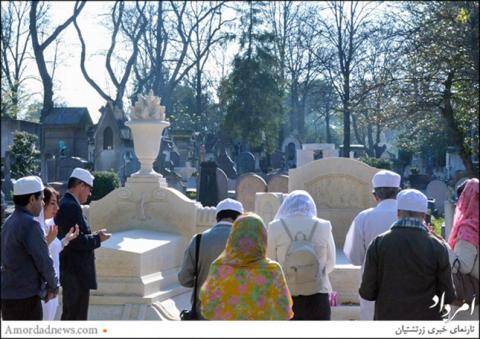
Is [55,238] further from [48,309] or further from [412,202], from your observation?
[412,202]

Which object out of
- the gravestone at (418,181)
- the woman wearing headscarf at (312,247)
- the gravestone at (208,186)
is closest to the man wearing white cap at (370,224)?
the woman wearing headscarf at (312,247)

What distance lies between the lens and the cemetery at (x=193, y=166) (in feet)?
25.6

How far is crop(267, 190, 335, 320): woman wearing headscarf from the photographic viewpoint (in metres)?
4.82

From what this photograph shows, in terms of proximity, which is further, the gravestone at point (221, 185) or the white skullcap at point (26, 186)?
the gravestone at point (221, 185)

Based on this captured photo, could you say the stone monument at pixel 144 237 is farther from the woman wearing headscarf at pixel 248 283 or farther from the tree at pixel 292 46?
the tree at pixel 292 46

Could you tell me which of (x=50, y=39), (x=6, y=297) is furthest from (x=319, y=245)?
(x=50, y=39)

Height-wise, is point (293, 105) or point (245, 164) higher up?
point (293, 105)

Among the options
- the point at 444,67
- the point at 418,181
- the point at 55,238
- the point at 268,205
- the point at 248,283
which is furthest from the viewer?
the point at 418,181

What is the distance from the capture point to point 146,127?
32.1 ft

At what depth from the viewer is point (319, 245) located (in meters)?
4.84

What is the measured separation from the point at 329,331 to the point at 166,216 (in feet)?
19.2

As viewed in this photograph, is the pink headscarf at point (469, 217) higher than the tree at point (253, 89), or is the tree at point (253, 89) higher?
the tree at point (253, 89)

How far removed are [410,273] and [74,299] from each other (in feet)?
9.57

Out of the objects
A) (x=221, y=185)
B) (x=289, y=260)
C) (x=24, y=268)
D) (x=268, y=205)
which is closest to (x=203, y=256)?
(x=289, y=260)
